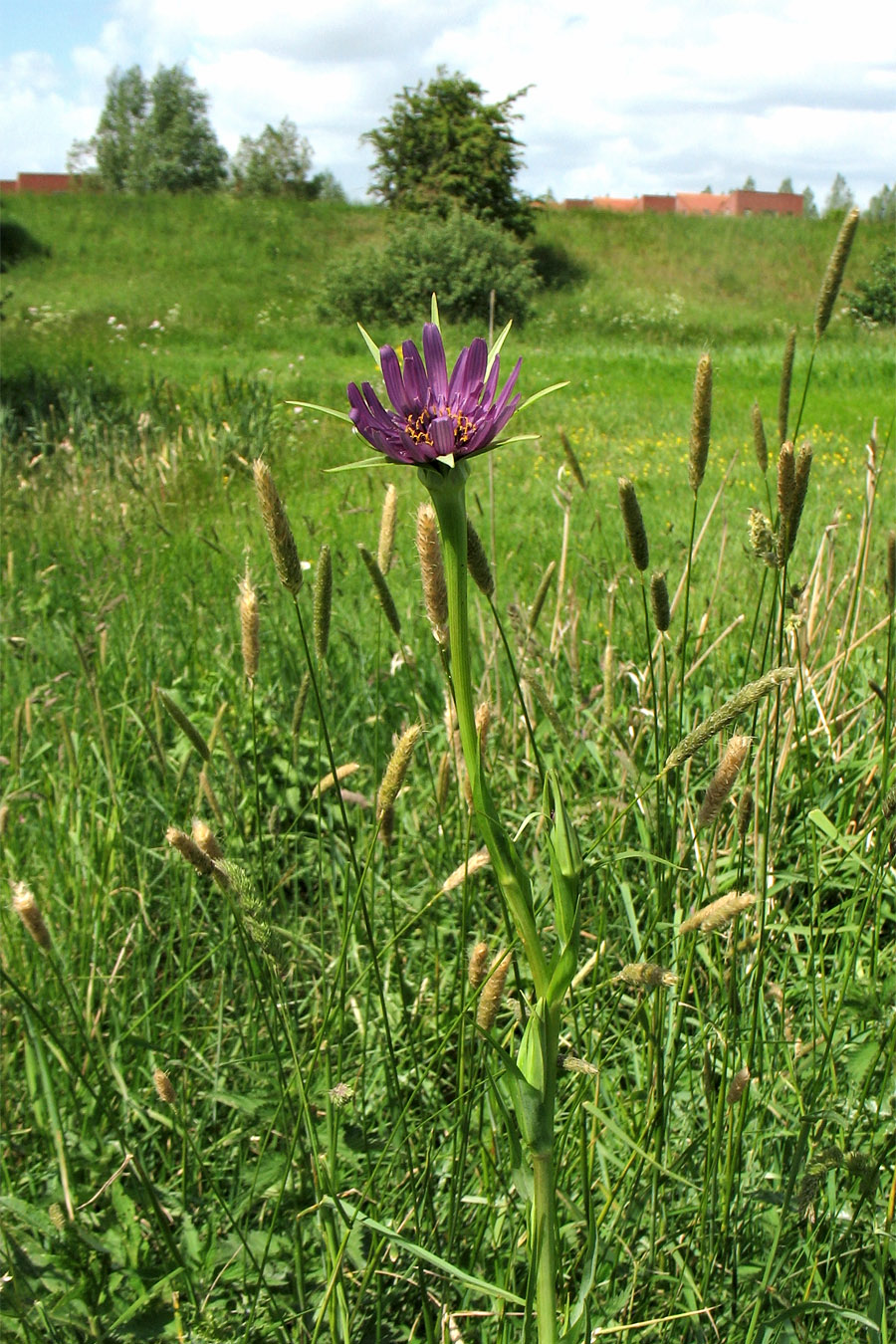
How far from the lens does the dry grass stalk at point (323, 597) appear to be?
1.05m

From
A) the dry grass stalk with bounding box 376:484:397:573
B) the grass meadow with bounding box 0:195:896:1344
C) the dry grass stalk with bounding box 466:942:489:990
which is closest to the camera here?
the dry grass stalk with bounding box 466:942:489:990

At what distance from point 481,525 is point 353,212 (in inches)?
1073

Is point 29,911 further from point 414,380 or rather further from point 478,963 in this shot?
point 414,380

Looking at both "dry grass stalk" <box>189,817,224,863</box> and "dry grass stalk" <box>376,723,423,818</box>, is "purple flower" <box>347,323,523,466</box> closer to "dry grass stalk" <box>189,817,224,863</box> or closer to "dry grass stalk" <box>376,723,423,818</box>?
"dry grass stalk" <box>376,723,423,818</box>

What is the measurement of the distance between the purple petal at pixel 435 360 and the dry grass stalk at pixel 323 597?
0.22 m

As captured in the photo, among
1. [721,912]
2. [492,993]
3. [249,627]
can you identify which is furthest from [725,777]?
[249,627]

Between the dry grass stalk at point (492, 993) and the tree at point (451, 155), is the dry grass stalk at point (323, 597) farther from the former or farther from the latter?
the tree at point (451, 155)

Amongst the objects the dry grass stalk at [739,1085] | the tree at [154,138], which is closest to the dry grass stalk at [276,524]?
the dry grass stalk at [739,1085]

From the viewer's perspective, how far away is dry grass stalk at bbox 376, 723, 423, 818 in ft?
2.94

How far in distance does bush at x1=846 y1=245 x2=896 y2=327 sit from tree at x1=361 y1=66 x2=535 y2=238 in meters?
8.91

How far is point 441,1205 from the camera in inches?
49.6

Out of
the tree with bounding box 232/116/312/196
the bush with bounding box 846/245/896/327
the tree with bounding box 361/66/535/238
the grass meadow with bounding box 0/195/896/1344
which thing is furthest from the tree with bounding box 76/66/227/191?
the grass meadow with bounding box 0/195/896/1344

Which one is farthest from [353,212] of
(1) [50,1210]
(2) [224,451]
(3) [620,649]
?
(1) [50,1210]

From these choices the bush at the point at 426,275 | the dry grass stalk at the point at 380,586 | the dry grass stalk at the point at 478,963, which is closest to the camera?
the dry grass stalk at the point at 478,963
